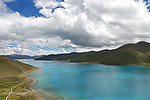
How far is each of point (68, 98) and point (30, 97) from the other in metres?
19.0

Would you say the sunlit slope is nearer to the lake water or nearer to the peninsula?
the peninsula

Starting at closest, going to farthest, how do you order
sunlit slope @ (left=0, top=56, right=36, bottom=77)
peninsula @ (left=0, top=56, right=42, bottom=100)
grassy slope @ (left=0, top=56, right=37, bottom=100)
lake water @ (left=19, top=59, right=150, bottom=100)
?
1. peninsula @ (left=0, top=56, right=42, bottom=100)
2. grassy slope @ (left=0, top=56, right=37, bottom=100)
3. lake water @ (left=19, top=59, right=150, bottom=100)
4. sunlit slope @ (left=0, top=56, right=36, bottom=77)

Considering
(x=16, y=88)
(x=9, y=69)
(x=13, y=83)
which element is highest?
(x=9, y=69)

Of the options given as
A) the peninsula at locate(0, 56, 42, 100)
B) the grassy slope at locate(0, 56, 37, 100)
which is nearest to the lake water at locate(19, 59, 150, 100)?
the peninsula at locate(0, 56, 42, 100)

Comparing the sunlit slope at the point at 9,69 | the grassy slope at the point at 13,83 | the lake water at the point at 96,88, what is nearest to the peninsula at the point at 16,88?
the grassy slope at the point at 13,83

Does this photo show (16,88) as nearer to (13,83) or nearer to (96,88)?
(13,83)

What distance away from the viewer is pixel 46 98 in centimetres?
5144

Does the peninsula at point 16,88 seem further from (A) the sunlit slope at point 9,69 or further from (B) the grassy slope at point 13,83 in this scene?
(A) the sunlit slope at point 9,69

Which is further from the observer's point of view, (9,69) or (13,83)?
(9,69)

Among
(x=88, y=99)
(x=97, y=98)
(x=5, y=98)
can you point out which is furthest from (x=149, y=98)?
(x=5, y=98)

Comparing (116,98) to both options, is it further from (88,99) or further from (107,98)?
(88,99)

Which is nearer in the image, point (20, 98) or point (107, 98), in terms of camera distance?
point (20, 98)

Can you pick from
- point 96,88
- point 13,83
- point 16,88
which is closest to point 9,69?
point 13,83

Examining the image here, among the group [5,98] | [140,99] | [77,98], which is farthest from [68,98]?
[140,99]
